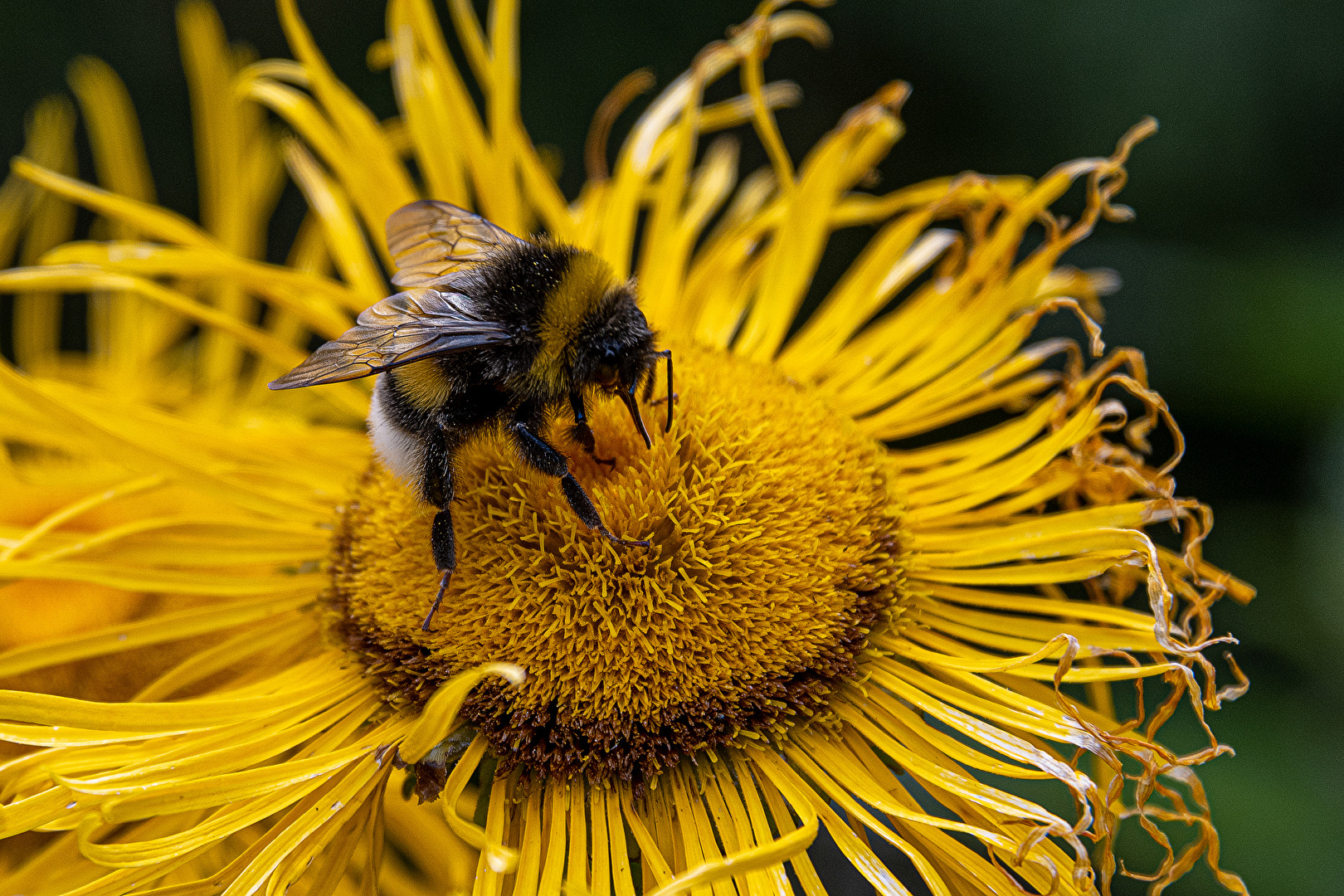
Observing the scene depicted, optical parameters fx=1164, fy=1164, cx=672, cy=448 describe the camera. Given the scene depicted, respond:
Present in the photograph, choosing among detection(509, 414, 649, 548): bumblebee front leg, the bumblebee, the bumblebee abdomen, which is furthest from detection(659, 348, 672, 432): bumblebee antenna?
the bumblebee abdomen

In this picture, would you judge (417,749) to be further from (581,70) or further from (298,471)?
(581,70)

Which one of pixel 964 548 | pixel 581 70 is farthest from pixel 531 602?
pixel 581 70

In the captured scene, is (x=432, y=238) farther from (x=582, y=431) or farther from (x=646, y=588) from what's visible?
(x=646, y=588)

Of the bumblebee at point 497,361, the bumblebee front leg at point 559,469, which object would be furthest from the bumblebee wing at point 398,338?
the bumblebee front leg at point 559,469

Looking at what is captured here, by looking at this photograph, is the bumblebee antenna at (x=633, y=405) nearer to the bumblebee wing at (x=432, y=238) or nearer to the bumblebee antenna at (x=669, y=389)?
the bumblebee antenna at (x=669, y=389)

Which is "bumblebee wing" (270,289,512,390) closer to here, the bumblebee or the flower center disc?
the bumblebee
